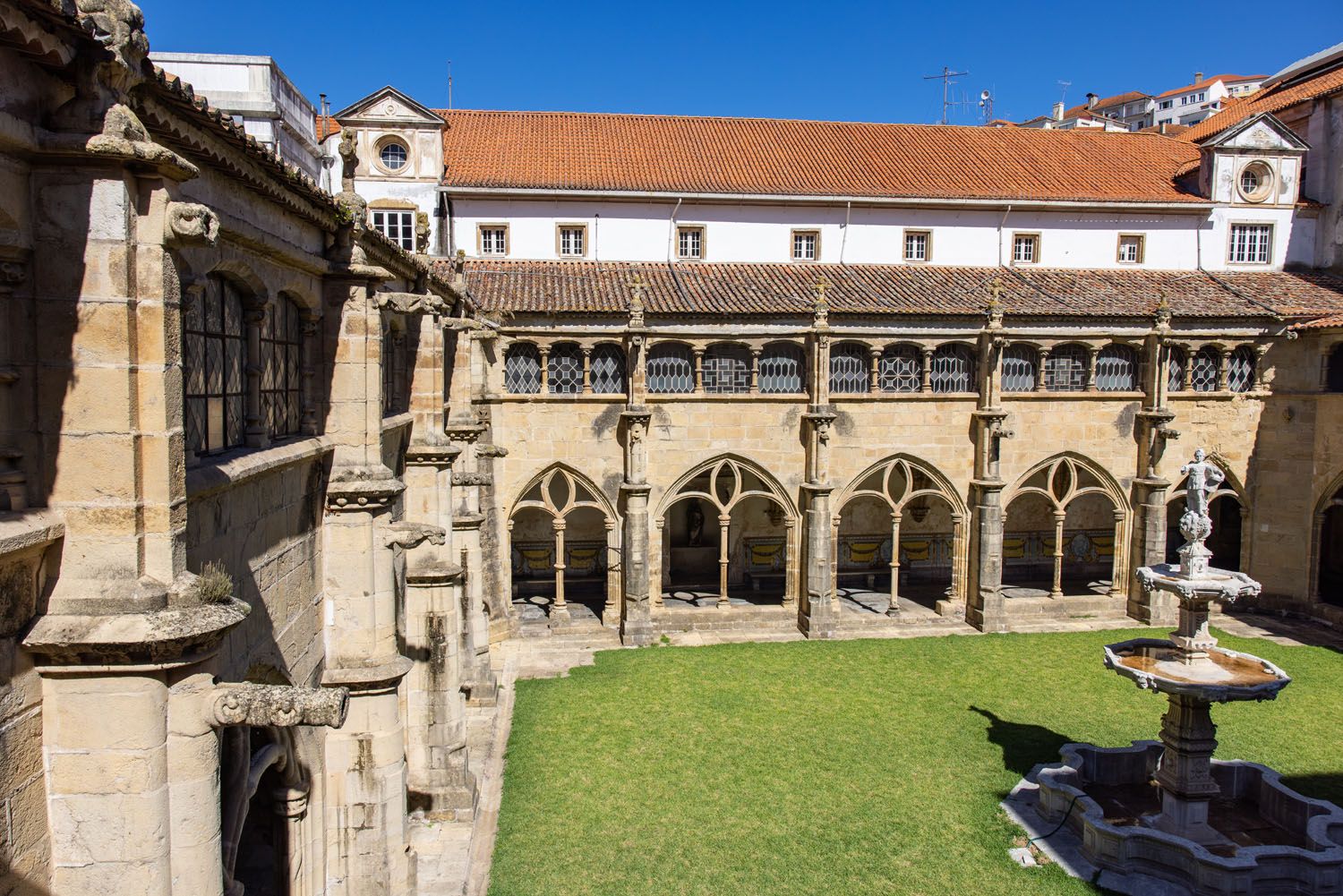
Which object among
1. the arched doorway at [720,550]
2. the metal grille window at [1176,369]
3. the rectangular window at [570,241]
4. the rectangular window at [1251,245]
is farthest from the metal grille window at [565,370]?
the rectangular window at [1251,245]

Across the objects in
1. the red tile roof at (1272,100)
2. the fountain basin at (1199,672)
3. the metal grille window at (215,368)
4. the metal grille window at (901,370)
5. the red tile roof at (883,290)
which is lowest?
the fountain basin at (1199,672)

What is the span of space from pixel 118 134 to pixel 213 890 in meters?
3.76

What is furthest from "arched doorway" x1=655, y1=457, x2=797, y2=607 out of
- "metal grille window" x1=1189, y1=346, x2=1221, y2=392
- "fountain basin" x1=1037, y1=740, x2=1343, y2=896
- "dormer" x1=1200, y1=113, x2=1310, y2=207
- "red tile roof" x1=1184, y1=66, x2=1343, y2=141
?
"red tile roof" x1=1184, y1=66, x2=1343, y2=141

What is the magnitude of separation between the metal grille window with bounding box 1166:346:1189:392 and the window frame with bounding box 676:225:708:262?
12261 mm

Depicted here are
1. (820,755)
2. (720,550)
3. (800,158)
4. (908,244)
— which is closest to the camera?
(820,755)

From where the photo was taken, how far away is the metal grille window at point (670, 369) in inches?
824

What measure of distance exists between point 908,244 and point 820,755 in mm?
16649

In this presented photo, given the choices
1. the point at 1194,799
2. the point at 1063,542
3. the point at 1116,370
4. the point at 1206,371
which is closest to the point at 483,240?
the point at 1116,370

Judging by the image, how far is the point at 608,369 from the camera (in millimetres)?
20859

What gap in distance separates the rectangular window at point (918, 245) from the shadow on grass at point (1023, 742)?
1454 centimetres

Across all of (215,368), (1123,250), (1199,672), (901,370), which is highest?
(1123,250)

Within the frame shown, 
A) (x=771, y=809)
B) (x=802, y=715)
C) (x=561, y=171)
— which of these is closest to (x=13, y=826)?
(x=771, y=809)

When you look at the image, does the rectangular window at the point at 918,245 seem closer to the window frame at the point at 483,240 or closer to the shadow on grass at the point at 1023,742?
the window frame at the point at 483,240

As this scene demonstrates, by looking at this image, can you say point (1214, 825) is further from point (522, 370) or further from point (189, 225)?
point (522, 370)
